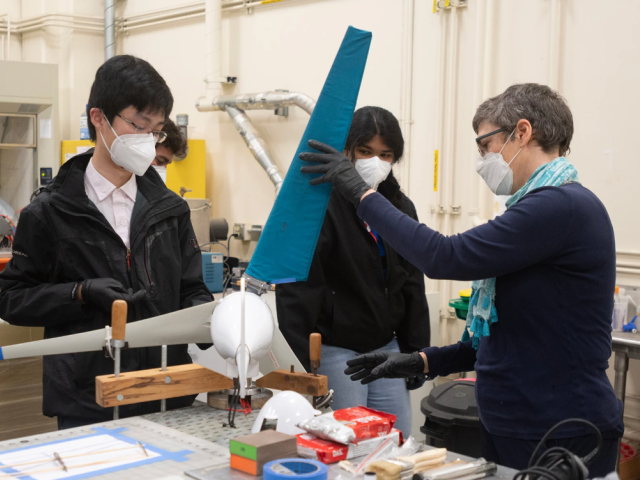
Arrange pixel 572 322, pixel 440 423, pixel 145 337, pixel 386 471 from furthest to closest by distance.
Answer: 1. pixel 440 423
2. pixel 145 337
3. pixel 572 322
4. pixel 386 471

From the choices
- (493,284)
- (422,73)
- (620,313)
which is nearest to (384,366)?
(493,284)

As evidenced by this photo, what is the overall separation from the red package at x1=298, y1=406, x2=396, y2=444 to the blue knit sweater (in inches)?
12.5

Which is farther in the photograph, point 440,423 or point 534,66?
point 534,66

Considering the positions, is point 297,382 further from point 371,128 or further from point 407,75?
point 407,75

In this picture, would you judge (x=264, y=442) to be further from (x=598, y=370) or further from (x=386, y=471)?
(x=598, y=370)

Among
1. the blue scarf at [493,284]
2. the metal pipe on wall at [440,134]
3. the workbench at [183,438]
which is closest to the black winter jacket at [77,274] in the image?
the workbench at [183,438]

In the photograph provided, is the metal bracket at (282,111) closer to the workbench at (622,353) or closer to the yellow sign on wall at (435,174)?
the yellow sign on wall at (435,174)

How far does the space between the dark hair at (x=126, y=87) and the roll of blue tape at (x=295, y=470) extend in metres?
0.97

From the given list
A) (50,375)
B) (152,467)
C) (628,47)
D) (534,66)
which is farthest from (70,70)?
(152,467)

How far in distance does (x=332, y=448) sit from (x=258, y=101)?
3.62 meters

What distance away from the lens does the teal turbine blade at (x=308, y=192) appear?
1507mm

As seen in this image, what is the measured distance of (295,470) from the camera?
1.05 metres

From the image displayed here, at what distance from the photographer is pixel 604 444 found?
1.37 metres

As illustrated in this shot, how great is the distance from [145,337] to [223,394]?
0.22 m
